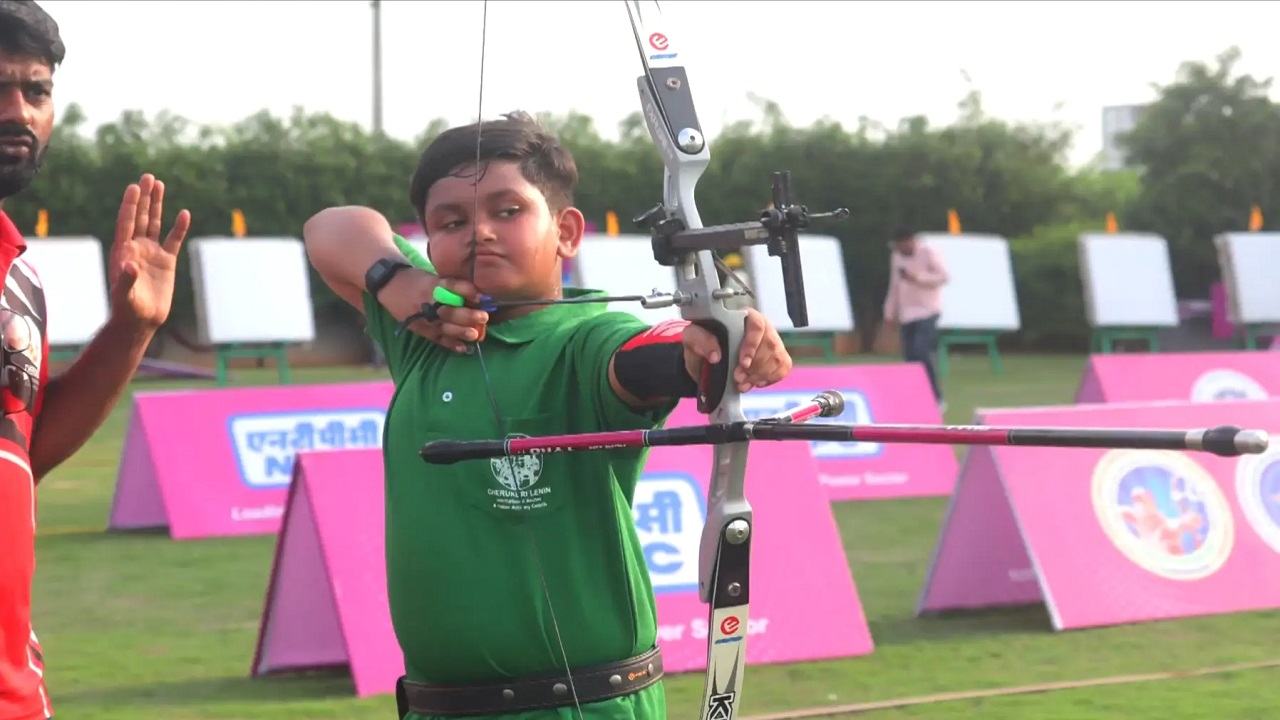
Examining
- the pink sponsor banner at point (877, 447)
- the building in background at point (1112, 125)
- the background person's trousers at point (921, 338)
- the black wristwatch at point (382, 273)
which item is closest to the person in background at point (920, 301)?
the background person's trousers at point (921, 338)

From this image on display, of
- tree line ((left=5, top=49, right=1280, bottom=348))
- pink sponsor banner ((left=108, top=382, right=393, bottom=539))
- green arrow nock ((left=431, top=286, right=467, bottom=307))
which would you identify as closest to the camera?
green arrow nock ((left=431, top=286, right=467, bottom=307))

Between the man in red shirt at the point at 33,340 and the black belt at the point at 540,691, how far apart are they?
52 cm

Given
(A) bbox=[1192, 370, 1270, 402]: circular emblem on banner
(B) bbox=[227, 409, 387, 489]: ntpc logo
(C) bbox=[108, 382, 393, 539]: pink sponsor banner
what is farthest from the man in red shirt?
(A) bbox=[1192, 370, 1270, 402]: circular emblem on banner

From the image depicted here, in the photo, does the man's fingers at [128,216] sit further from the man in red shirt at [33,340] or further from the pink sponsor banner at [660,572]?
the pink sponsor banner at [660,572]

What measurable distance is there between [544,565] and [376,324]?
1.70 feet

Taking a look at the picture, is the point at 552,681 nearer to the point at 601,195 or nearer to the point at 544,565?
the point at 544,565

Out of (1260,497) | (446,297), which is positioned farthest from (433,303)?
(1260,497)

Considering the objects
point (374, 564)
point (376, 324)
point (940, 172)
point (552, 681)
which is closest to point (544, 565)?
point (552, 681)

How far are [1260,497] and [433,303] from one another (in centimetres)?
488

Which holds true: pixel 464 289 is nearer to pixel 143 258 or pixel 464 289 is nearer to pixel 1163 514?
pixel 143 258

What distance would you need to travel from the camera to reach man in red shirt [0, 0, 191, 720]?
2.31m

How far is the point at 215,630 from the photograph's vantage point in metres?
6.28

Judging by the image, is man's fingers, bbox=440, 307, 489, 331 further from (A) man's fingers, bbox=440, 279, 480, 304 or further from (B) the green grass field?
(B) the green grass field

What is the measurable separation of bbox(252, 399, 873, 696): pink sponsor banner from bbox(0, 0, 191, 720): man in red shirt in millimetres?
2776
